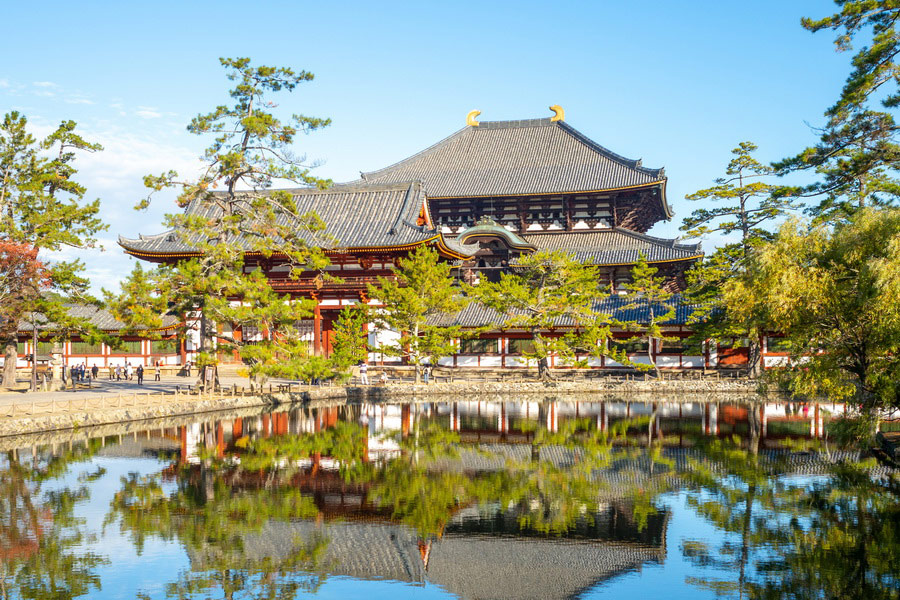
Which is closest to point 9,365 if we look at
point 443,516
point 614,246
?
point 443,516

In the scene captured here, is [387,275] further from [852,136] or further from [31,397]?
[852,136]

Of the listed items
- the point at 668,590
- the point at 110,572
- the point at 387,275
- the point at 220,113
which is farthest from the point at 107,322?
the point at 668,590

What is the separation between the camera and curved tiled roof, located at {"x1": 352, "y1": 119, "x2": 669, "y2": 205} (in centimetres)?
5591

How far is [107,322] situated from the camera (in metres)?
53.5

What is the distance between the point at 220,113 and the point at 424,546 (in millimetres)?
23461

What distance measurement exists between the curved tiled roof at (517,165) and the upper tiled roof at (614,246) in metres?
3.14

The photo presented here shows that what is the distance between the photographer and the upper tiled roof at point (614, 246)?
50312 millimetres

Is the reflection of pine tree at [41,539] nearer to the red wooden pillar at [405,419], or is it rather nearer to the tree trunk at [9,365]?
the red wooden pillar at [405,419]

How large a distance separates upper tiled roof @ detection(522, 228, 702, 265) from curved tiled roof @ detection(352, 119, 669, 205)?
124 inches

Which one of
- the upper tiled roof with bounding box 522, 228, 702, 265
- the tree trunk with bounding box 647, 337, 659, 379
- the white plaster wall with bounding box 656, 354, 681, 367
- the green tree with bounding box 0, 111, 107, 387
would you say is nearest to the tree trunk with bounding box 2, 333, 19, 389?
the green tree with bounding box 0, 111, 107, 387

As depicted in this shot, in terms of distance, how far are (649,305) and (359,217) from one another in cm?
1817

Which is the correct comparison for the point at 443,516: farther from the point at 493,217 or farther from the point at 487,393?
the point at 493,217

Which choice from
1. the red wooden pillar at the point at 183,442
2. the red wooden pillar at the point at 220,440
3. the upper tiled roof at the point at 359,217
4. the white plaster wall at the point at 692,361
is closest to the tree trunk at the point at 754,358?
the white plaster wall at the point at 692,361

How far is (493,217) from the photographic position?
58.1 meters
